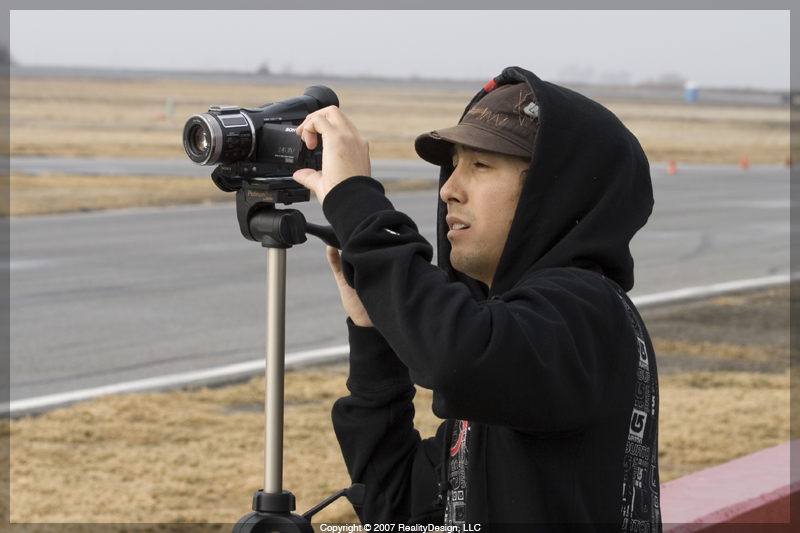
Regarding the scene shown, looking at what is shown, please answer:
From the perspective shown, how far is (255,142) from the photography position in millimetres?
2008

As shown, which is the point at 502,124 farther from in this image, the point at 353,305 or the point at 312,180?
the point at 353,305

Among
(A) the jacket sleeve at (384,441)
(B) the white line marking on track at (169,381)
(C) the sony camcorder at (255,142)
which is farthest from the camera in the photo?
(B) the white line marking on track at (169,381)

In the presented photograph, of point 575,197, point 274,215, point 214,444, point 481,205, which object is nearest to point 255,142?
point 274,215

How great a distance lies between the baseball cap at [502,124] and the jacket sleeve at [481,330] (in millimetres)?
290

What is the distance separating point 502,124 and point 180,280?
27.2ft

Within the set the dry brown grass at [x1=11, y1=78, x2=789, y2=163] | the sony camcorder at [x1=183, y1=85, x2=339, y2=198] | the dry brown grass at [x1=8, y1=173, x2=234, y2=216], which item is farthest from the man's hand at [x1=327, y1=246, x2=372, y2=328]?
the dry brown grass at [x1=11, y1=78, x2=789, y2=163]

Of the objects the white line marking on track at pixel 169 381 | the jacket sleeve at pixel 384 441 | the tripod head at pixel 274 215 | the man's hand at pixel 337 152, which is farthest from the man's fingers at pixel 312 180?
the white line marking on track at pixel 169 381

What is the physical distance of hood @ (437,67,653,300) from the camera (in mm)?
1720

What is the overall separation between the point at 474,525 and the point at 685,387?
4.98 m

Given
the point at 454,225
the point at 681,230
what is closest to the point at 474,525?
the point at 454,225

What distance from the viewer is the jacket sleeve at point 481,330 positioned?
1.50 m

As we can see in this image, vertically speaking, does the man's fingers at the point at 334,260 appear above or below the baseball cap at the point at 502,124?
below

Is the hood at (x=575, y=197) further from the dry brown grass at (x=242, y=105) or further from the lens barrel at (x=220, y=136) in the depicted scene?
the dry brown grass at (x=242, y=105)

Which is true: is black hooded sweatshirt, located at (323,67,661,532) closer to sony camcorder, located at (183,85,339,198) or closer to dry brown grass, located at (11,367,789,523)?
sony camcorder, located at (183,85,339,198)
